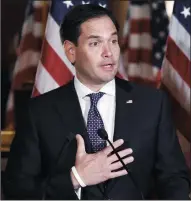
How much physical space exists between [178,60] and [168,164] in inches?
33.0

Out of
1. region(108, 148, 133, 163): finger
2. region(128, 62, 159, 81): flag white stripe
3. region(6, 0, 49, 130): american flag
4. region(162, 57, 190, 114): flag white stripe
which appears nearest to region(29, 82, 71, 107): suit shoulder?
region(108, 148, 133, 163): finger

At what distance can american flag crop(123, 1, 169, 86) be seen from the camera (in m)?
3.35

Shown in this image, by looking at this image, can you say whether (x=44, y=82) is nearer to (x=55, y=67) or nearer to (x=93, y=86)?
(x=55, y=67)

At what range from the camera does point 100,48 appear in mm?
1380

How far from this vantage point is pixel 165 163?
55.7 inches

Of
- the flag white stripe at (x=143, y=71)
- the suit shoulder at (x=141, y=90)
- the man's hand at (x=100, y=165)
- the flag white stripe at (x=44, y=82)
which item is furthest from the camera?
the flag white stripe at (x=143, y=71)

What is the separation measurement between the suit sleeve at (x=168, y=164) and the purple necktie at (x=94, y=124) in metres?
0.18

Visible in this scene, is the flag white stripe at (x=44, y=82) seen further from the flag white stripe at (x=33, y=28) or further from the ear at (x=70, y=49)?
the flag white stripe at (x=33, y=28)

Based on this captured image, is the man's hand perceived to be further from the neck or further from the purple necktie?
the neck

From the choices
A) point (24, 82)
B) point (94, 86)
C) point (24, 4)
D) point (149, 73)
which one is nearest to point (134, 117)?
point (94, 86)

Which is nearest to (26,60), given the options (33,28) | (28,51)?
(28,51)

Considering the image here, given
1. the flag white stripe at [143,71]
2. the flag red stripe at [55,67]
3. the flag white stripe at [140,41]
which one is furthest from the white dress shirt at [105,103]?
the flag white stripe at [140,41]

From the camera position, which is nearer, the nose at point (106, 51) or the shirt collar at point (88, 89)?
the nose at point (106, 51)

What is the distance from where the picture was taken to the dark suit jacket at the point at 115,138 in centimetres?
138
